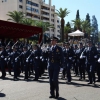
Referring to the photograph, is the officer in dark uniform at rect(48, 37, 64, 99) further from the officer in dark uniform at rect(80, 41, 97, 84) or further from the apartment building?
the apartment building

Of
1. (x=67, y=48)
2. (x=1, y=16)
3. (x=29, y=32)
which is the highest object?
(x=1, y=16)

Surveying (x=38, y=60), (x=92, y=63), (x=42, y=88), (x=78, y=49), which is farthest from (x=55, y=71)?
(x=78, y=49)

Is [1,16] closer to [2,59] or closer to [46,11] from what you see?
[46,11]

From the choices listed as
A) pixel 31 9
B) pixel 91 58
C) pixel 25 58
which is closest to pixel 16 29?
pixel 25 58

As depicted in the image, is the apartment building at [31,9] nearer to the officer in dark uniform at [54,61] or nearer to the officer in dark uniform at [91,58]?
the officer in dark uniform at [91,58]

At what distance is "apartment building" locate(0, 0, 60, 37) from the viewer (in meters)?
76.9

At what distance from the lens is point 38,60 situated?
11453mm

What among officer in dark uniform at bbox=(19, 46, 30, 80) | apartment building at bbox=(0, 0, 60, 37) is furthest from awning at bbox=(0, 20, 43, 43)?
apartment building at bbox=(0, 0, 60, 37)

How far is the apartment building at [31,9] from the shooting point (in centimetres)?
7694

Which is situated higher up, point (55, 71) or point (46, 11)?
point (46, 11)

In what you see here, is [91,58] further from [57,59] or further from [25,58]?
[25,58]

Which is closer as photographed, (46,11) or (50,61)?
(50,61)

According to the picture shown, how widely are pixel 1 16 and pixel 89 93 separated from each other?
73.2 m

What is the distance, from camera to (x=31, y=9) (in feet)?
277
